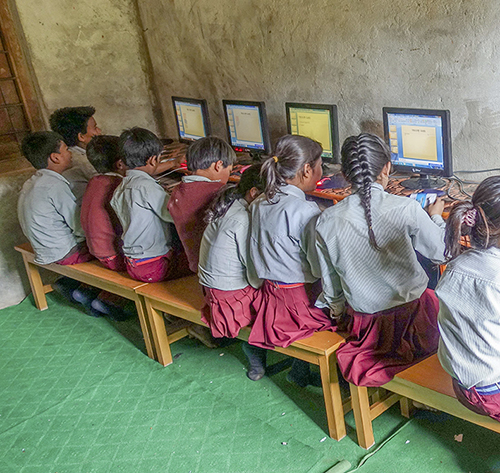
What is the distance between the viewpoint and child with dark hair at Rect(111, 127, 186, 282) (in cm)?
296

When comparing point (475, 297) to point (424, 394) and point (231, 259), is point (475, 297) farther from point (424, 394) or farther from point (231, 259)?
point (231, 259)

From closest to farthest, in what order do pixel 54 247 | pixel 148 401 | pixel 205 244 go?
pixel 205 244 → pixel 148 401 → pixel 54 247

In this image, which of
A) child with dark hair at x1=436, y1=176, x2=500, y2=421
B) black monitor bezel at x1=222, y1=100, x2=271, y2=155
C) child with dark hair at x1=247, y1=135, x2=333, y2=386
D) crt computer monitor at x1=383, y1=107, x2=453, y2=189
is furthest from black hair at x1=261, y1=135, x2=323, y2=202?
black monitor bezel at x1=222, y1=100, x2=271, y2=155

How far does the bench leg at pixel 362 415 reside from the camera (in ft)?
6.99

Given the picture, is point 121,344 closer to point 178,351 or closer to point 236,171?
point 178,351

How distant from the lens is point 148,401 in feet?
8.96

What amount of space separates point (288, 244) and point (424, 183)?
1.17 metres

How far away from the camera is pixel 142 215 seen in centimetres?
296

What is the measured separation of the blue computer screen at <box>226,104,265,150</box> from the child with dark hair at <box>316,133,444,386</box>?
1877 millimetres

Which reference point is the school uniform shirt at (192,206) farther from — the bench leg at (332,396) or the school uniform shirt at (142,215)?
the bench leg at (332,396)

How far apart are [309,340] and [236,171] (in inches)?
72.8

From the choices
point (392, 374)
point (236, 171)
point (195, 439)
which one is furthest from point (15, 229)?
point (392, 374)

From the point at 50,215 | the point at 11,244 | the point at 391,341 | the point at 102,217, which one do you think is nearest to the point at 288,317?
the point at 391,341

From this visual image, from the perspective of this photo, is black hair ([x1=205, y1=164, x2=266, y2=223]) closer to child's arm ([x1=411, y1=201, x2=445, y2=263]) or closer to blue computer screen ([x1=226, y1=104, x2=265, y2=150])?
child's arm ([x1=411, y1=201, x2=445, y2=263])
